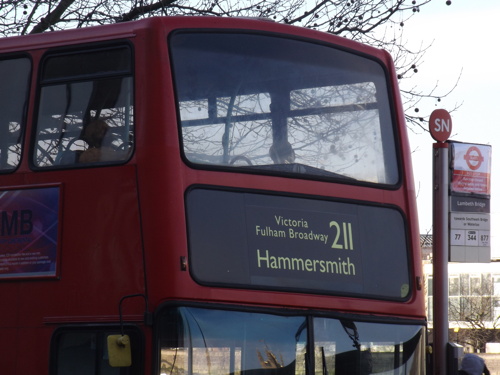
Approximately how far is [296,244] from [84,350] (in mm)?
1629

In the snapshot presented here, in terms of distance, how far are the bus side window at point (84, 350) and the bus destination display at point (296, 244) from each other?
2.39ft

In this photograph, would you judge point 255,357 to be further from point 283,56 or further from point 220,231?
point 283,56

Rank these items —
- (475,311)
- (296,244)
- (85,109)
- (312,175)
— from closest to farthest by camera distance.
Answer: (296,244) → (85,109) → (312,175) → (475,311)

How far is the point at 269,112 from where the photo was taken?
24.9 ft

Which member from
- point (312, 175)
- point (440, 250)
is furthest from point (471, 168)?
point (312, 175)

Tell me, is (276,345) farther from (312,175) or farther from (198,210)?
(312,175)

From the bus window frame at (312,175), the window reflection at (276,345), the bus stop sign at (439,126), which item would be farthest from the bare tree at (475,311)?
the window reflection at (276,345)

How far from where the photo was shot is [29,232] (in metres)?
7.30

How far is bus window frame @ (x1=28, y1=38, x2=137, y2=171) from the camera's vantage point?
7.13 metres

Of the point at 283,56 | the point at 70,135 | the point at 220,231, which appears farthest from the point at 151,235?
the point at 283,56

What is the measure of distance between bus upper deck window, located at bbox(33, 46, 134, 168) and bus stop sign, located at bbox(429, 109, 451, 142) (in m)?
3.84

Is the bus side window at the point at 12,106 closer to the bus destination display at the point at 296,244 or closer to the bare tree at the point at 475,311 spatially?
the bus destination display at the point at 296,244

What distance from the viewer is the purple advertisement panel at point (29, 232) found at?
719 cm

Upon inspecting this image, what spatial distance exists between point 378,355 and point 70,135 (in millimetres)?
2729
